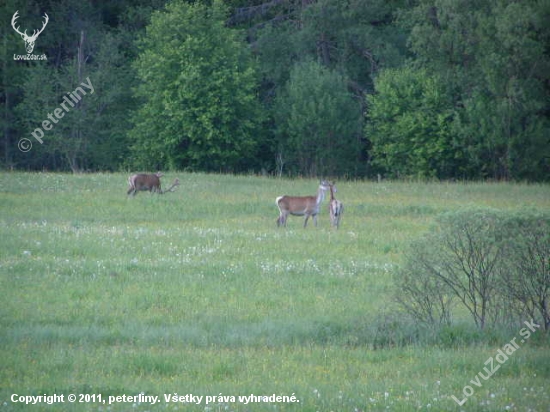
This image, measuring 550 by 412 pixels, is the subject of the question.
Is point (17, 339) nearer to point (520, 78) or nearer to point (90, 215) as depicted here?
point (90, 215)

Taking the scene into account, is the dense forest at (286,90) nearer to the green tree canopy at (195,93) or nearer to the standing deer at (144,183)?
the green tree canopy at (195,93)

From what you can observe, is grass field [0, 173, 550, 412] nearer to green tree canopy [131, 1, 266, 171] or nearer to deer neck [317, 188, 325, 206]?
Result: deer neck [317, 188, 325, 206]

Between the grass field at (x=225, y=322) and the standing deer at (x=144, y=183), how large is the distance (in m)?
3.15

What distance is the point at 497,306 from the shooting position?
12.2 metres

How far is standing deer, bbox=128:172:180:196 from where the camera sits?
27.2 m

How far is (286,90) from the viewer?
178ft

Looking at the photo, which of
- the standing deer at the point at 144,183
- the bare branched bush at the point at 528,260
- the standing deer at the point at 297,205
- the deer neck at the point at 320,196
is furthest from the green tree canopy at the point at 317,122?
the bare branched bush at the point at 528,260

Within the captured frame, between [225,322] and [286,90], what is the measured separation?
141 feet

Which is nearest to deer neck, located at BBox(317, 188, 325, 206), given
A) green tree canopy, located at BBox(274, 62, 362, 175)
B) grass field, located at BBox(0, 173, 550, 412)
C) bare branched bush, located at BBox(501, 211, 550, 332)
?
grass field, located at BBox(0, 173, 550, 412)

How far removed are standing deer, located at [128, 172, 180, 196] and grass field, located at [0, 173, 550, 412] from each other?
3.15 metres

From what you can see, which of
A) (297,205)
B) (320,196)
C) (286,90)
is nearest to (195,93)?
(286,90)

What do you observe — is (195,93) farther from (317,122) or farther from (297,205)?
(297,205)

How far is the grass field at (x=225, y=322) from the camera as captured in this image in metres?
8.80

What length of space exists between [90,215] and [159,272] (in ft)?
29.5
